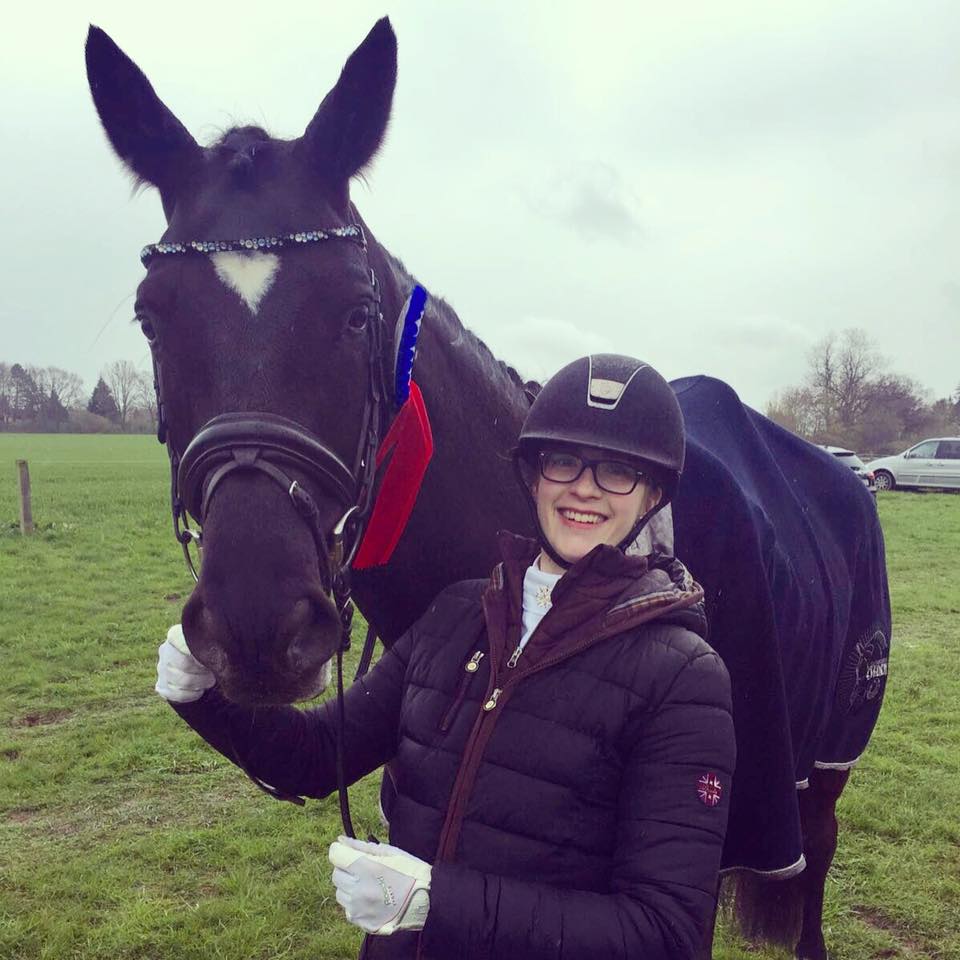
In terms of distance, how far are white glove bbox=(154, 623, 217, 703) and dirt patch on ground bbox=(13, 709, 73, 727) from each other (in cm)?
507

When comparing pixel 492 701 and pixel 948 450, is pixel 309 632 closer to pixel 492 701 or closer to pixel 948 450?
pixel 492 701

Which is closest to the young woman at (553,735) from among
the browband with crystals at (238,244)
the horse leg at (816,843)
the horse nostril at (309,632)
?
the horse nostril at (309,632)

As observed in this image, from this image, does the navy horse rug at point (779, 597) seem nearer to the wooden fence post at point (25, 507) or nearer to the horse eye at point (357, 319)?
the horse eye at point (357, 319)

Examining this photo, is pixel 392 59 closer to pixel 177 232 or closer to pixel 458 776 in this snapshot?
pixel 177 232

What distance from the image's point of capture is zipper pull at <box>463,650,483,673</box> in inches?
69.0

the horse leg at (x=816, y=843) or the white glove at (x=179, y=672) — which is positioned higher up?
the white glove at (x=179, y=672)

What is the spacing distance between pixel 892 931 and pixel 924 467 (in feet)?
80.1

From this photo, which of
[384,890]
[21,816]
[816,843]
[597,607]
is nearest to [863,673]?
[816,843]

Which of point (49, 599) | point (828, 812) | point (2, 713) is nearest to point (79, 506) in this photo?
point (49, 599)

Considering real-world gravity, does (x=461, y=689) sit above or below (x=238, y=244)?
below

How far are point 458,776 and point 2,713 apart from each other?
589 centimetres

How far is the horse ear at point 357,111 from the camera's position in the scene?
204 centimetres

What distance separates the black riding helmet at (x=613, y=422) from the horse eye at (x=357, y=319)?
1.59 feet

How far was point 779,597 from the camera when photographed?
2.65 m
